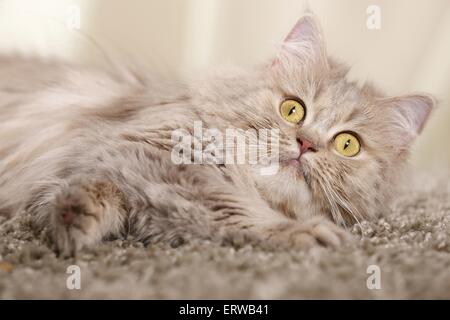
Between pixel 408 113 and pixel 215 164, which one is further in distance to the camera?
pixel 408 113

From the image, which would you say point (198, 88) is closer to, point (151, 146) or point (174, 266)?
point (151, 146)

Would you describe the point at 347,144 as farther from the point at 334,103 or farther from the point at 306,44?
the point at 306,44

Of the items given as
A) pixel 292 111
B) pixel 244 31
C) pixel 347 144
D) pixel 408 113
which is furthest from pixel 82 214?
pixel 244 31

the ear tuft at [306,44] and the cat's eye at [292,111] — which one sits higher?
the ear tuft at [306,44]

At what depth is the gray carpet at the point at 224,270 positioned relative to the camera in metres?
0.94

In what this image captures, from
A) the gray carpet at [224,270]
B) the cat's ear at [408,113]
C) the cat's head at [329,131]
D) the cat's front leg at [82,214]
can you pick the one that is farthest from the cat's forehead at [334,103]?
the cat's front leg at [82,214]

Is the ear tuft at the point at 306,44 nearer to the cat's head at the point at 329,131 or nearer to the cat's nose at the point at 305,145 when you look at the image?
the cat's head at the point at 329,131

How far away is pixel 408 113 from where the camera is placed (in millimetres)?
1682

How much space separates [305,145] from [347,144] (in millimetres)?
174

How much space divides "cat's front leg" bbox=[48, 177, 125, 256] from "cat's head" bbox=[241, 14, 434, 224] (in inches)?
16.5

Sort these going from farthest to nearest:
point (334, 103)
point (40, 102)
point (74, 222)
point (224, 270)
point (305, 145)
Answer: point (40, 102) < point (334, 103) < point (305, 145) < point (74, 222) < point (224, 270)

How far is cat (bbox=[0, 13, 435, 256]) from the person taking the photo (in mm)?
1261

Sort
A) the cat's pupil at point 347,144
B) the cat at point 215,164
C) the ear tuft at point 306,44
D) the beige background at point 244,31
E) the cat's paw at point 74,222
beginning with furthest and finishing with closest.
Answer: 1. the beige background at point 244,31
2. the ear tuft at point 306,44
3. the cat's pupil at point 347,144
4. the cat at point 215,164
5. the cat's paw at point 74,222

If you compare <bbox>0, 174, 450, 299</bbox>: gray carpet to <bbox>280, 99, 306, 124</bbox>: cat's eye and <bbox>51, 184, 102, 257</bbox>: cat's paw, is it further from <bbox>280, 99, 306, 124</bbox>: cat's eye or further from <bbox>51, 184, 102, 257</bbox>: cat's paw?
<bbox>280, 99, 306, 124</bbox>: cat's eye
